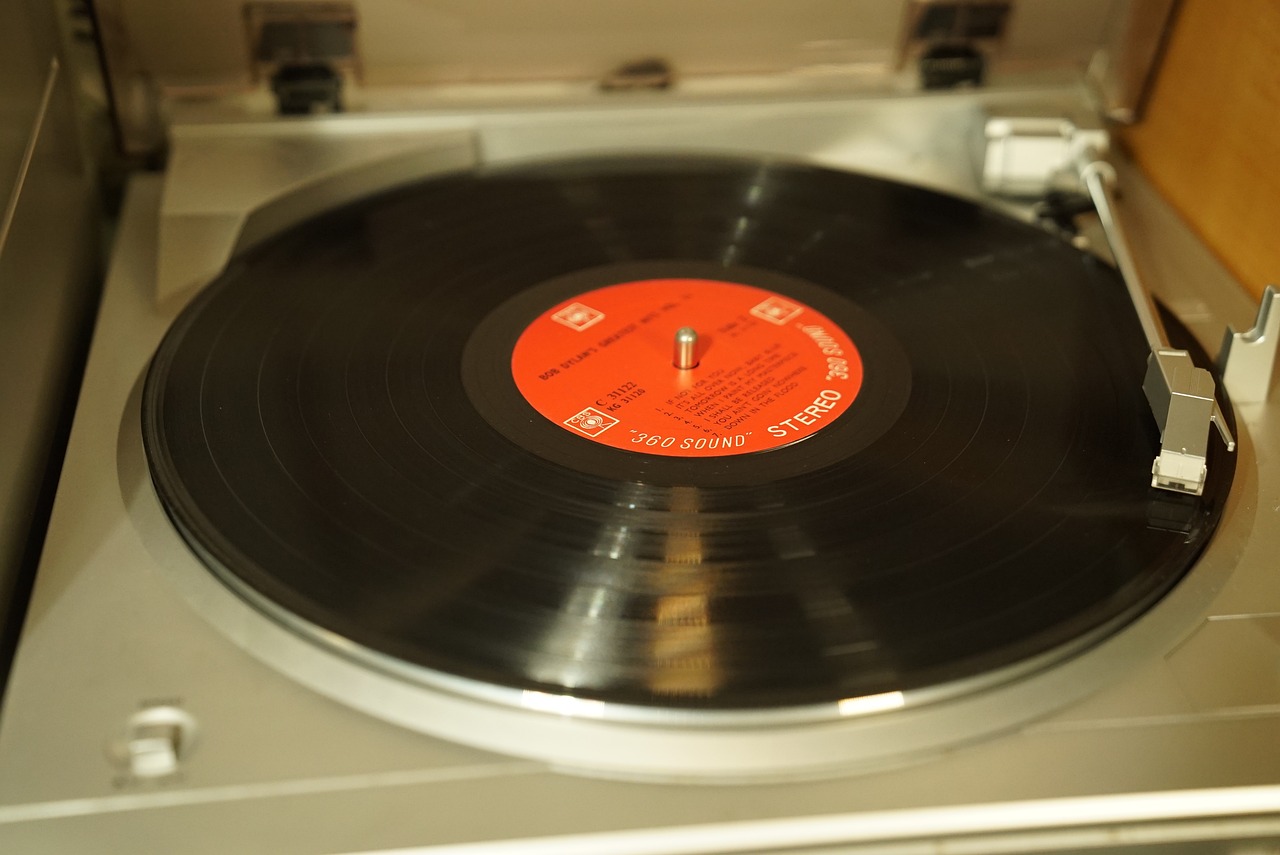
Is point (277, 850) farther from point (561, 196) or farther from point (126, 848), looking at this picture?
point (561, 196)

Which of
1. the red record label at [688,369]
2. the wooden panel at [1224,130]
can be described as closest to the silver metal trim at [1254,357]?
the wooden panel at [1224,130]

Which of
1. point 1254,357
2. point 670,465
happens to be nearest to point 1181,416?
point 1254,357

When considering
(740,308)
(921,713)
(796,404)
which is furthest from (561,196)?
(921,713)

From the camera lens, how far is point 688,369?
0.90 m

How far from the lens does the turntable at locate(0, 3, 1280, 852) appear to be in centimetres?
60

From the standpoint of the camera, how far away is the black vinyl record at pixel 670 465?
0.64m

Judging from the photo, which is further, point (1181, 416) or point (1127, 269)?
point (1127, 269)

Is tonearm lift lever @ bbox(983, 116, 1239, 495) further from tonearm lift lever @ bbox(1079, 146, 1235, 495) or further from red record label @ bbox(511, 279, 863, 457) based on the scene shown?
red record label @ bbox(511, 279, 863, 457)

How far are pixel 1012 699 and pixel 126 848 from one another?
435 millimetres

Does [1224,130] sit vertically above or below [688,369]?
above

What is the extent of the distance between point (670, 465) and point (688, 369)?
14cm

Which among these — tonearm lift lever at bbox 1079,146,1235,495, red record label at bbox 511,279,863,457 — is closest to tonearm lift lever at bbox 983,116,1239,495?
tonearm lift lever at bbox 1079,146,1235,495

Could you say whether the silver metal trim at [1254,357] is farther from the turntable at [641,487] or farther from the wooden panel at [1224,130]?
the wooden panel at [1224,130]

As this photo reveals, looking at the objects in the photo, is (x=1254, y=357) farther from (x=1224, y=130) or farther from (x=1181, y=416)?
(x=1224, y=130)
